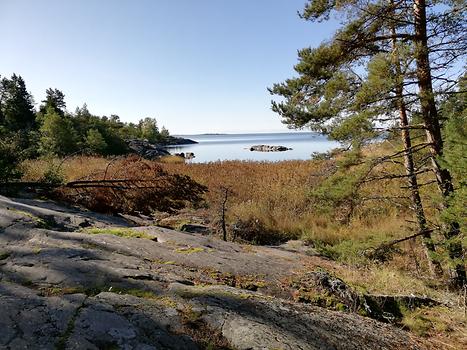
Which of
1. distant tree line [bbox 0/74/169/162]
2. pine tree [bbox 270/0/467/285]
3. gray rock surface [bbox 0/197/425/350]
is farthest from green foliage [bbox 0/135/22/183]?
pine tree [bbox 270/0/467/285]

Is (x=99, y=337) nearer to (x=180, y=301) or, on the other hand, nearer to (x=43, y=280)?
(x=180, y=301)

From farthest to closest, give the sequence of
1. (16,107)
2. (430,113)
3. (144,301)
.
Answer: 1. (16,107)
2. (430,113)
3. (144,301)

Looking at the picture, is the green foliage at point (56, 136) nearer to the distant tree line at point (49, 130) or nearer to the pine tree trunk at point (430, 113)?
the distant tree line at point (49, 130)

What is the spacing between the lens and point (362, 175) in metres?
6.24

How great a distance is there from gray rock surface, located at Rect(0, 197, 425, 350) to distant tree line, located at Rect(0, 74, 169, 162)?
176 inches

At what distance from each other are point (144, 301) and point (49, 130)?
25.8 m

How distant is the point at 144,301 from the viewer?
2270 mm

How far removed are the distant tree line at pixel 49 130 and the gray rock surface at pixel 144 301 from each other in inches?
176

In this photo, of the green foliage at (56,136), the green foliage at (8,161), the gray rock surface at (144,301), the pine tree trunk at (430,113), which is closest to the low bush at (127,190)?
the green foliage at (8,161)

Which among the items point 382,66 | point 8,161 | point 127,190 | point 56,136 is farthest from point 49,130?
point 382,66

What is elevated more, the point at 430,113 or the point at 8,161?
the point at 430,113

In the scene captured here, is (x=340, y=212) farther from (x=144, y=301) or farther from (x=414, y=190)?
(x=144, y=301)

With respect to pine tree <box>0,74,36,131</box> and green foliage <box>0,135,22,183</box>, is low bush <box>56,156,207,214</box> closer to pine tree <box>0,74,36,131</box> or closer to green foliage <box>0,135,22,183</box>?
green foliage <box>0,135,22,183</box>

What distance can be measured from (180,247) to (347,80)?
502cm
